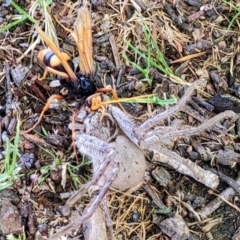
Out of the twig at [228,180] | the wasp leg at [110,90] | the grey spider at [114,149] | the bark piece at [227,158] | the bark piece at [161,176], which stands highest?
the wasp leg at [110,90]

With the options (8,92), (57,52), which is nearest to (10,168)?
(8,92)

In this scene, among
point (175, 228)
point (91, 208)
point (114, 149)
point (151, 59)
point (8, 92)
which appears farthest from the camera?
point (151, 59)

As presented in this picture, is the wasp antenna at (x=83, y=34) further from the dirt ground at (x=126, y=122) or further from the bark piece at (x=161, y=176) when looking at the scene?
the bark piece at (x=161, y=176)

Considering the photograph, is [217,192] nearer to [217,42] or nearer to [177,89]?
[177,89]

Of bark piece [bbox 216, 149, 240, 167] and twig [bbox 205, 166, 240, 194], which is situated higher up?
bark piece [bbox 216, 149, 240, 167]

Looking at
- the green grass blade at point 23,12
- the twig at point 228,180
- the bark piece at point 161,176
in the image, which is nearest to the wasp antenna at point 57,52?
the green grass blade at point 23,12

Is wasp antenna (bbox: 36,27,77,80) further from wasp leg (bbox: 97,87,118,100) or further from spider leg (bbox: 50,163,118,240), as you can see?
spider leg (bbox: 50,163,118,240)

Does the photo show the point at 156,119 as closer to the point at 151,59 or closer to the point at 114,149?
the point at 114,149

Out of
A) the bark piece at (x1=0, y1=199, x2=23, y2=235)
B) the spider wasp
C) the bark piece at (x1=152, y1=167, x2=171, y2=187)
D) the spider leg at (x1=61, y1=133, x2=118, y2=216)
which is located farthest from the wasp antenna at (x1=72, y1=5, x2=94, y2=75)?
the bark piece at (x1=0, y1=199, x2=23, y2=235)
